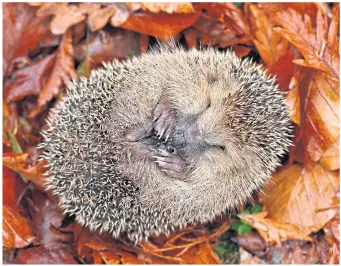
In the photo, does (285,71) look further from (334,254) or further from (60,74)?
(60,74)

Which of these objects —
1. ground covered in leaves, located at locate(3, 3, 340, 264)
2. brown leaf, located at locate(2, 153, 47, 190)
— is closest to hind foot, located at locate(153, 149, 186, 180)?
ground covered in leaves, located at locate(3, 3, 340, 264)

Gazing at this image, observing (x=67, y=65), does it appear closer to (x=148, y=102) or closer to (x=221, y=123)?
(x=148, y=102)

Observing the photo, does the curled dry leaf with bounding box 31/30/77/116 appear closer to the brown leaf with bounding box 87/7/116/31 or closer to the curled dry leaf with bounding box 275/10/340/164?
Result: the brown leaf with bounding box 87/7/116/31

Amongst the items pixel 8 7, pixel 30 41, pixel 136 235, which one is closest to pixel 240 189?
pixel 136 235

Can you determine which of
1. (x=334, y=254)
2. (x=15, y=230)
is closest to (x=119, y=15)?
(x=15, y=230)

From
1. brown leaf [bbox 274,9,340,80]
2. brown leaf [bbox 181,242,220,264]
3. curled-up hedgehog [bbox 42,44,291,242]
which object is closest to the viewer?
curled-up hedgehog [bbox 42,44,291,242]

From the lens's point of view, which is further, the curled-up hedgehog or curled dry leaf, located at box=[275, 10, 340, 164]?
curled dry leaf, located at box=[275, 10, 340, 164]
